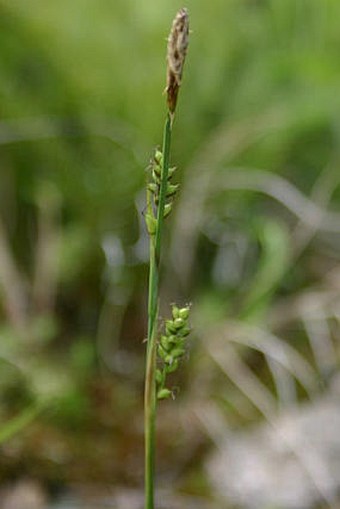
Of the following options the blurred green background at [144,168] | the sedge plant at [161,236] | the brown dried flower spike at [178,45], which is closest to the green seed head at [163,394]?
the sedge plant at [161,236]

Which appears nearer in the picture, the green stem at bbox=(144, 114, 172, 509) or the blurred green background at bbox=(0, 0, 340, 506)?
the green stem at bbox=(144, 114, 172, 509)

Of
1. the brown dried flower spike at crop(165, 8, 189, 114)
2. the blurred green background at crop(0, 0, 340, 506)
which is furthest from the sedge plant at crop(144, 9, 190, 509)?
the blurred green background at crop(0, 0, 340, 506)

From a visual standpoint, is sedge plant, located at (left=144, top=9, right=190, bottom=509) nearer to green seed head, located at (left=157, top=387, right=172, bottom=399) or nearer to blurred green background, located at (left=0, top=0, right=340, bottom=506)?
green seed head, located at (left=157, top=387, right=172, bottom=399)

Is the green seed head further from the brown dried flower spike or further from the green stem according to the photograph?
the brown dried flower spike

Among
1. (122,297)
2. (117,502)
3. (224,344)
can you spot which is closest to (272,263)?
(224,344)

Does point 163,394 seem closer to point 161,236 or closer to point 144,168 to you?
point 161,236

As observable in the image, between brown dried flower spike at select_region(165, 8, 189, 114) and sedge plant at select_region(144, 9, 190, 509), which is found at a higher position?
brown dried flower spike at select_region(165, 8, 189, 114)

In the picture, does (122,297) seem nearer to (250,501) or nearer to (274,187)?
(274,187)
